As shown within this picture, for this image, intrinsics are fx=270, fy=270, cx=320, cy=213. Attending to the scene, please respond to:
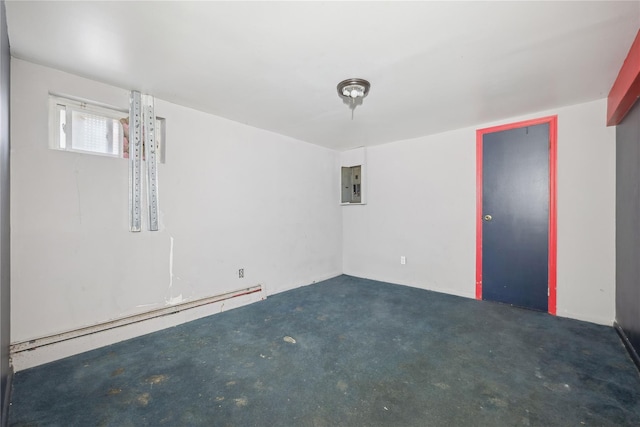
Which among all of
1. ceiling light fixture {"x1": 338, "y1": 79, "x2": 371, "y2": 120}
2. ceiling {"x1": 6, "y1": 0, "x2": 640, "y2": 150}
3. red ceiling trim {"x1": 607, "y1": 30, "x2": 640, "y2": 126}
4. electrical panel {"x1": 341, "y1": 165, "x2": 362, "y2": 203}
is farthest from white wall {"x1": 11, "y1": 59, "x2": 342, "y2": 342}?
red ceiling trim {"x1": 607, "y1": 30, "x2": 640, "y2": 126}

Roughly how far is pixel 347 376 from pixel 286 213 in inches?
97.8

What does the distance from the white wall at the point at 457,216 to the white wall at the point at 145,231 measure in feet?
3.56

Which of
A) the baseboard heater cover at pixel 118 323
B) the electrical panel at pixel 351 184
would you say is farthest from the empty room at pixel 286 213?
the electrical panel at pixel 351 184

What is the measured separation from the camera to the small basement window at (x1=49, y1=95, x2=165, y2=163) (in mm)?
2193

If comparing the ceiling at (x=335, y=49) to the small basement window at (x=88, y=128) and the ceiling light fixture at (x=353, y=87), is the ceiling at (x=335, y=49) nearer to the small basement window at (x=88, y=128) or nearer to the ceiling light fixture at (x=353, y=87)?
the ceiling light fixture at (x=353, y=87)

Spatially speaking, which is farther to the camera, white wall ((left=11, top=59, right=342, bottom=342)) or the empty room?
white wall ((left=11, top=59, right=342, bottom=342))

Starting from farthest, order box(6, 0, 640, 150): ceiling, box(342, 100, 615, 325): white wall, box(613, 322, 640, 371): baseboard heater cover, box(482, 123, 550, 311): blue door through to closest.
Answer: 1. box(482, 123, 550, 311): blue door
2. box(342, 100, 615, 325): white wall
3. box(613, 322, 640, 371): baseboard heater cover
4. box(6, 0, 640, 150): ceiling

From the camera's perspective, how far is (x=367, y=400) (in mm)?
1648

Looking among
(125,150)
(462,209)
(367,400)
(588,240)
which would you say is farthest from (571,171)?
(125,150)

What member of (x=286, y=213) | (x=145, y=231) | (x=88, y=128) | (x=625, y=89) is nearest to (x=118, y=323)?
(x=145, y=231)

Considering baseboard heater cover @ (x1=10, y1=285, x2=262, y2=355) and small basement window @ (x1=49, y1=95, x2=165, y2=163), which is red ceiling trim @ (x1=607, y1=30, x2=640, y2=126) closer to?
small basement window @ (x1=49, y1=95, x2=165, y2=163)

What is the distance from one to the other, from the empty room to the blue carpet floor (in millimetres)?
18

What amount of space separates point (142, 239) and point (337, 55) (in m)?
2.37

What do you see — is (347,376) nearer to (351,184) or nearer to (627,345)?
(627,345)
